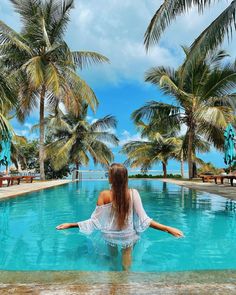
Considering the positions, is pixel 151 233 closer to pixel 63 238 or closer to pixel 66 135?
pixel 63 238

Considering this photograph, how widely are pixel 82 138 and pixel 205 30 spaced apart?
659 inches

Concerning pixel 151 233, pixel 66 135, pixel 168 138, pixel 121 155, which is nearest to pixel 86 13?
pixel 151 233

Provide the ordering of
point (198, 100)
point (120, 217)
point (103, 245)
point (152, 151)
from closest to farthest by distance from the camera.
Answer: point (120, 217), point (103, 245), point (198, 100), point (152, 151)

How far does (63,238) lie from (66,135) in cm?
1991

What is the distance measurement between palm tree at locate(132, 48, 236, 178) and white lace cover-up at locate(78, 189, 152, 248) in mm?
14051

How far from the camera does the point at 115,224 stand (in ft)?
10.3

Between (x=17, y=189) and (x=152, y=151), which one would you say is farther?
(x=152, y=151)

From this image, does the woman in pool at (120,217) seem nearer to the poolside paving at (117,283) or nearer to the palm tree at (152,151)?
the poolside paving at (117,283)

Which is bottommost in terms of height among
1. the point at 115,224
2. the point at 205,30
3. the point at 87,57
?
the point at 115,224

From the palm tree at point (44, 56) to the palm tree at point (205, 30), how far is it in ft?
28.0

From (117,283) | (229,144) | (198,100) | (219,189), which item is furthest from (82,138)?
(117,283)

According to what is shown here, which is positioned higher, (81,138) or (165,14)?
(165,14)

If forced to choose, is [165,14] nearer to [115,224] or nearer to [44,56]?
[115,224]

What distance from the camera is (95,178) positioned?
1024 inches
